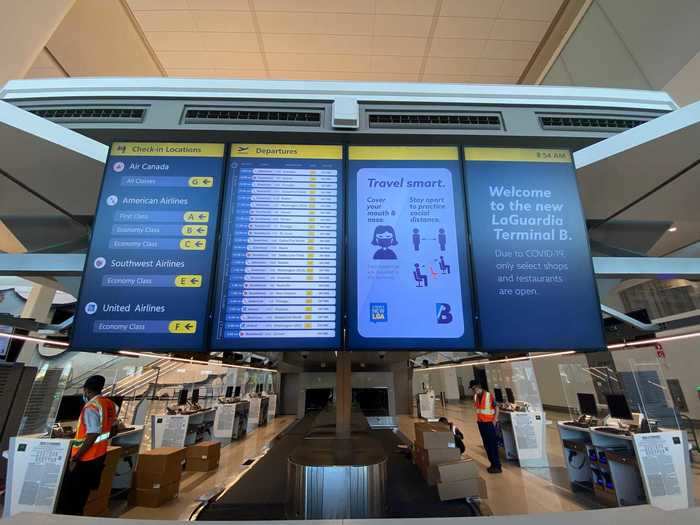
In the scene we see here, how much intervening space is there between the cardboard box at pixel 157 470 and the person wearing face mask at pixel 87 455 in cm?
118

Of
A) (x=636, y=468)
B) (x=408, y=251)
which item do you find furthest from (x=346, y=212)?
(x=636, y=468)

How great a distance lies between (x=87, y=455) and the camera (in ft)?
11.2

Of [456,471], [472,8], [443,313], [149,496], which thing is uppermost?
[472,8]

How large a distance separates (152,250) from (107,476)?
4716mm

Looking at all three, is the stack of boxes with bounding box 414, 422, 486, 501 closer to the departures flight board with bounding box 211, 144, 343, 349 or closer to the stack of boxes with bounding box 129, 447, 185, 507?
the stack of boxes with bounding box 129, 447, 185, 507

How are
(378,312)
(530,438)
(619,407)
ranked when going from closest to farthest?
(378,312) → (619,407) → (530,438)

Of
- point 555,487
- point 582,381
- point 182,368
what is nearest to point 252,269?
point 555,487

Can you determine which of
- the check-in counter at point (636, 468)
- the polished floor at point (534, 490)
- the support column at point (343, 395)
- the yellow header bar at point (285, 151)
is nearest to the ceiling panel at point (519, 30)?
the yellow header bar at point (285, 151)

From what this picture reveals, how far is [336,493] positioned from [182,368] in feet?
56.1

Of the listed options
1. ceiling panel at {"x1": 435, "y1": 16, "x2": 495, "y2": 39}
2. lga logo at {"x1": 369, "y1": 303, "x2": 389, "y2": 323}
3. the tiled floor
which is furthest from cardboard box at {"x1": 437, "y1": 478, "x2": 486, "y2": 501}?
ceiling panel at {"x1": 435, "y1": 16, "x2": 495, "y2": 39}

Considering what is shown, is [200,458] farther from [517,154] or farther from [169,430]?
[517,154]

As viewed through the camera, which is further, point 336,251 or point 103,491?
point 103,491

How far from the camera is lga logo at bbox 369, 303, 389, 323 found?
146cm

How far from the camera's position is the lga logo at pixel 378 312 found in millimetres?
1457
